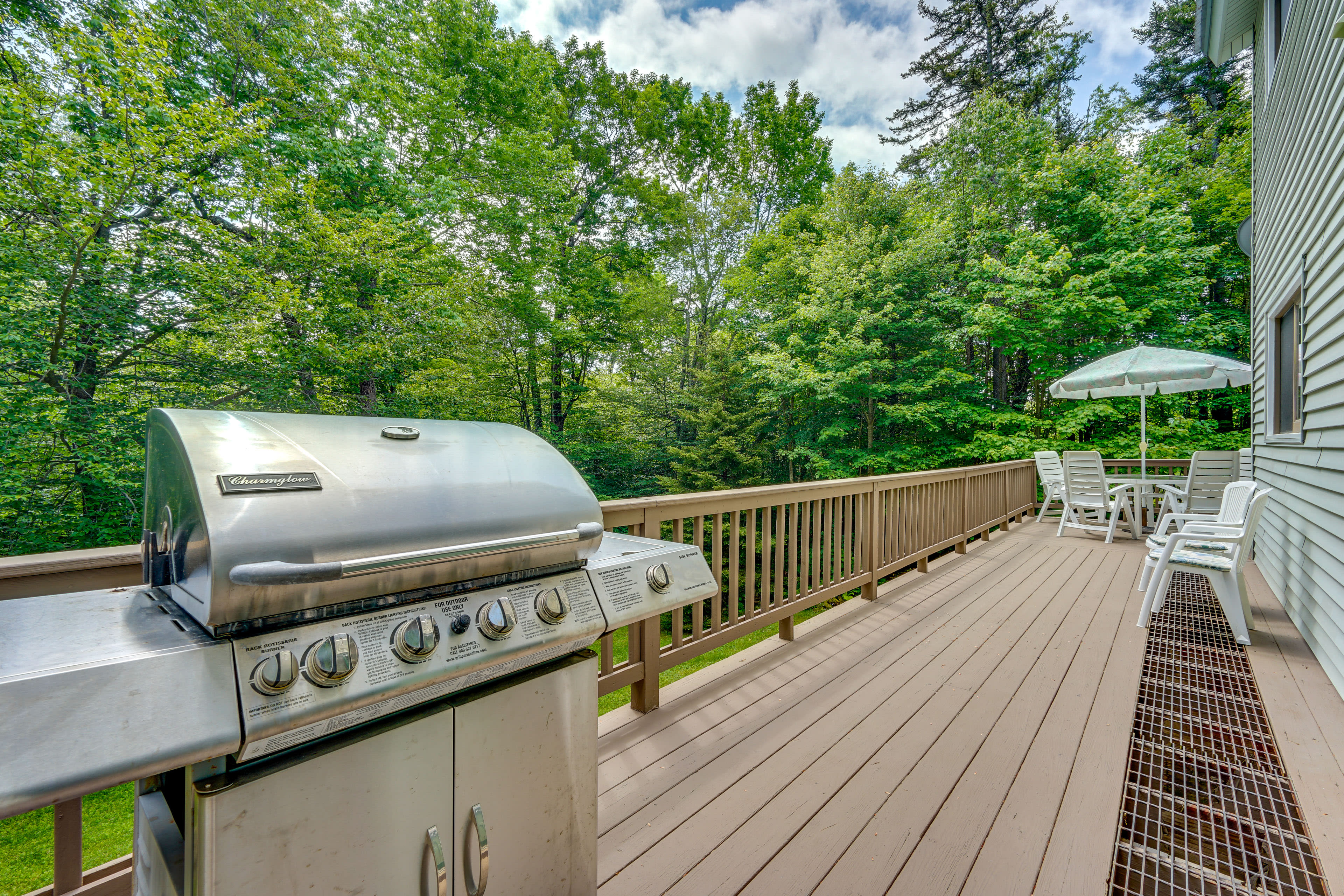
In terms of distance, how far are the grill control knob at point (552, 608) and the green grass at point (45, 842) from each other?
3799mm

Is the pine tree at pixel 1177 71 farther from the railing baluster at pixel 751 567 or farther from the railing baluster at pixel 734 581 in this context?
the railing baluster at pixel 734 581

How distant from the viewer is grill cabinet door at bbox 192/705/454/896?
2.40 ft

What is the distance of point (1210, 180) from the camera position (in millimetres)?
10062

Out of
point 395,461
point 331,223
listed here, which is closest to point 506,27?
point 331,223

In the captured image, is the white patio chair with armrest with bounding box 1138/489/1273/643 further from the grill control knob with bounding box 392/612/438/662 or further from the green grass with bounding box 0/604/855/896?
the grill control knob with bounding box 392/612/438/662

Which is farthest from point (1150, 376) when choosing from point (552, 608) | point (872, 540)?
point (552, 608)

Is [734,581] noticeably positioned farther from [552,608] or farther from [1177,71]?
[1177,71]

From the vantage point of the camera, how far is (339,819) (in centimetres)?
84

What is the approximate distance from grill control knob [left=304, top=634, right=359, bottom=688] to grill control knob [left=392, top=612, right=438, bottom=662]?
60 mm

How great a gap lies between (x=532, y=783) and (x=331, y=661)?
1.73 ft

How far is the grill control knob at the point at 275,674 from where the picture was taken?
0.73m

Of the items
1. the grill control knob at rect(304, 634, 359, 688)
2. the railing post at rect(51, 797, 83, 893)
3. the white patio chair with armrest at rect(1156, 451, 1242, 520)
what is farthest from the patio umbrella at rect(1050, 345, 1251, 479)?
the railing post at rect(51, 797, 83, 893)

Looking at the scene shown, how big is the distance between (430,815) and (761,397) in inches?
444

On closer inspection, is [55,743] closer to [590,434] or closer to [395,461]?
[395,461]
